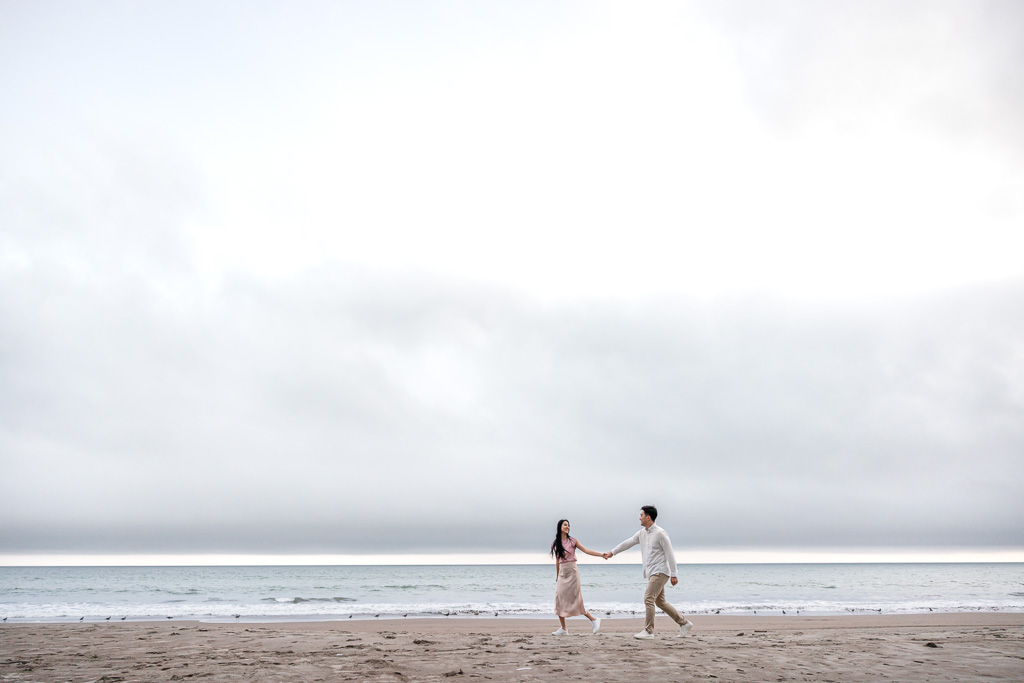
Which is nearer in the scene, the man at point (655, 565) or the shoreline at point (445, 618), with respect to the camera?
the man at point (655, 565)

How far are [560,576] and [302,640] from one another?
4978mm

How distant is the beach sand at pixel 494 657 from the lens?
7070mm

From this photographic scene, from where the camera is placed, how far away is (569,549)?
11992 mm

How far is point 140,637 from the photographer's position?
36.9 ft

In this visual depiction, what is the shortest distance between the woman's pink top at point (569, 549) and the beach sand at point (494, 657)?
1.44 meters

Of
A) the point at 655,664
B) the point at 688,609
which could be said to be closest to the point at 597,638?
the point at 655,664

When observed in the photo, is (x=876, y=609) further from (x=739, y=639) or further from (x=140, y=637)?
(x=140, y=637)

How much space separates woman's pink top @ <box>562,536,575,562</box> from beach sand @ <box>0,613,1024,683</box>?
144 centimetres

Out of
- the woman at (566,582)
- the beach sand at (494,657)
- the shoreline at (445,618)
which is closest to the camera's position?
the beach sand at (494,657)

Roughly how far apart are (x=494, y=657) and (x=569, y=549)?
147 inches

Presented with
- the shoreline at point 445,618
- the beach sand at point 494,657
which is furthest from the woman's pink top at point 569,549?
the shoreline at point 445,618

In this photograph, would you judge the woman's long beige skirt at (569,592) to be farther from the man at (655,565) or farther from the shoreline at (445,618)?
the shoreline at (445,618)

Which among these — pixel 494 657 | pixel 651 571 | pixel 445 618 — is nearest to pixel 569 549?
pixel 651 571

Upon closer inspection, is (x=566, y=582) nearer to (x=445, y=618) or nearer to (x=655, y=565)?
(x=655, y=565)
